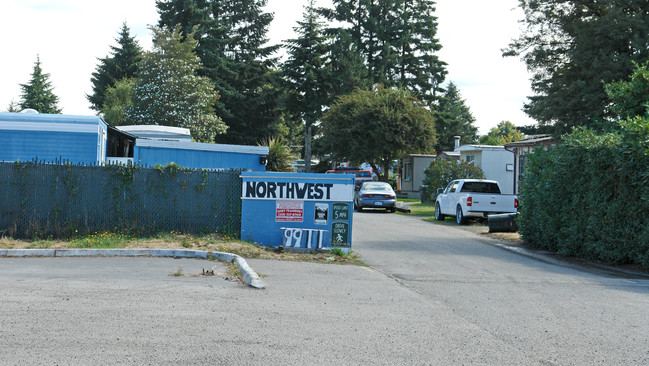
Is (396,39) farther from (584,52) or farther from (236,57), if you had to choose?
(584,52)

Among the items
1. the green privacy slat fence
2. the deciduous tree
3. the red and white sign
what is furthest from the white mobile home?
the green privacy slat fence

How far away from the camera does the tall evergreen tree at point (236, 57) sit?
2276 inches

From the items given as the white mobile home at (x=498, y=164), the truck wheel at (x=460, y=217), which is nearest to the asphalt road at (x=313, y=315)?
the truck wheel at (x=460, y=217)

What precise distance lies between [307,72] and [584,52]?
120ft

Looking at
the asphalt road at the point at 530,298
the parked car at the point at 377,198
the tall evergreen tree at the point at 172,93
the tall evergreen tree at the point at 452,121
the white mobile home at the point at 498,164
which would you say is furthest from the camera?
the tall evergreen tree at the point at 452,121

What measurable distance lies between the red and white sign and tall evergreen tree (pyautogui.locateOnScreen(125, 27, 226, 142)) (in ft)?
109

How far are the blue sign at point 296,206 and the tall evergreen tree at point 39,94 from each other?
2733 inches

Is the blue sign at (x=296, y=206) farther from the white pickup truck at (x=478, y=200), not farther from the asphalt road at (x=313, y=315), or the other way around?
the white pickup truck at (x=478, y=200)

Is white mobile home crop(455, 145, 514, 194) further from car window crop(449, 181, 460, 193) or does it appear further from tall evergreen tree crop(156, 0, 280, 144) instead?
tall evergreen tree crop(156, 0, 280, 144)

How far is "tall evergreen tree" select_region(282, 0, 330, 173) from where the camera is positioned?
59.4 m

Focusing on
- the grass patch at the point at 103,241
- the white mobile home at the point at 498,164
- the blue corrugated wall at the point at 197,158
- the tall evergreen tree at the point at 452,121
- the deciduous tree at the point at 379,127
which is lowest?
the grass patch at the point at 103,241

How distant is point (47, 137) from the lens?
18328 mm

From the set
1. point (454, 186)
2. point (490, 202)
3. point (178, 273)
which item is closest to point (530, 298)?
point (178, 273)

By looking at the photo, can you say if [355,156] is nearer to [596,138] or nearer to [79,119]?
[79,119]
